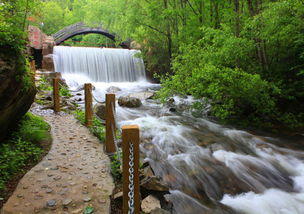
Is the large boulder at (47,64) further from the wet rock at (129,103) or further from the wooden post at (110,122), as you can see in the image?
the wooden post at (110,122)

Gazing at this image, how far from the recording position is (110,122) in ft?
15.3

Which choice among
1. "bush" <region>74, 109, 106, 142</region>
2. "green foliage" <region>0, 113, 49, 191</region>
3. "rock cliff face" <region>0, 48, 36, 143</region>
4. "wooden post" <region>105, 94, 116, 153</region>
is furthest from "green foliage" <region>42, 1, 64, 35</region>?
"wooden post" <region>105, 94, 116, 153</region>

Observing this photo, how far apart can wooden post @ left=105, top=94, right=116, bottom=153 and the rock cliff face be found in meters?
1.66

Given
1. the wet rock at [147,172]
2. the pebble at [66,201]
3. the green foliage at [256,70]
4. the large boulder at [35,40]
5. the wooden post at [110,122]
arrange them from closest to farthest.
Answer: the pebble at [66,201] < the wet rock at [147,172] < the wooden post at [110,122] < the green foliage at [256,70] < the large boulder at [35,40]

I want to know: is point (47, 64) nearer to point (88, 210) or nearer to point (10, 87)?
point (10, 87)

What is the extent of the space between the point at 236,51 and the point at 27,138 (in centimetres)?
690

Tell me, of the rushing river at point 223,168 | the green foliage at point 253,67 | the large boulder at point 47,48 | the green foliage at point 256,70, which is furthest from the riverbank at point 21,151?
the large boulder at point 47,48

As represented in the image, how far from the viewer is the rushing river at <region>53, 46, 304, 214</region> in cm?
398

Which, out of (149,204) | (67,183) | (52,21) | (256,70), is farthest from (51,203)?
(52,21)

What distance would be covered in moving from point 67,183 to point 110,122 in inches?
61.5

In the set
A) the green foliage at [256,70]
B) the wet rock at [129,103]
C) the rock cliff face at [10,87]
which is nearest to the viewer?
the rock cliff face at [10,87]

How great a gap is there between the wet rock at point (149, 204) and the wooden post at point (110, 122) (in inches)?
67.8

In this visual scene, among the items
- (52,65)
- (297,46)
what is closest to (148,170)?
(297,46)

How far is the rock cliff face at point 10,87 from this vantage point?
3.62 m
